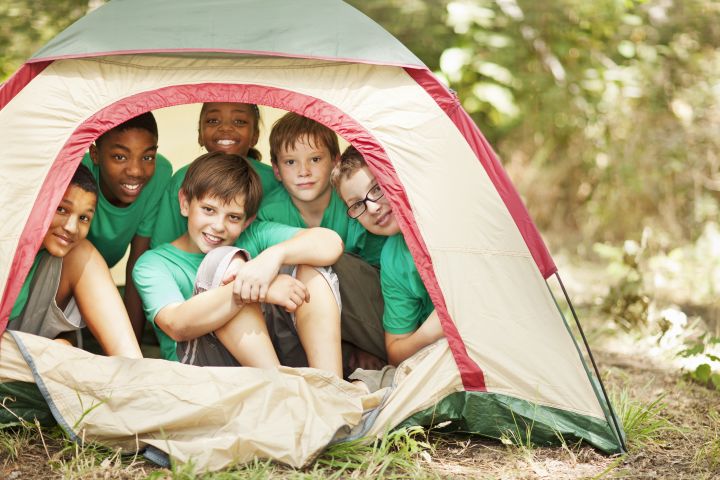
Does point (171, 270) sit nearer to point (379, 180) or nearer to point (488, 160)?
point (379, 180)

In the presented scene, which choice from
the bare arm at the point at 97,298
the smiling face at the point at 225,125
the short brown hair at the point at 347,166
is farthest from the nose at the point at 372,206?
the bare arm at the point at 97,298

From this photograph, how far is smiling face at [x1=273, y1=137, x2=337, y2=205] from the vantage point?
271 centimetres

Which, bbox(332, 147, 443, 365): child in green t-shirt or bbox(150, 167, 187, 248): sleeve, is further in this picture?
bbox(150, 167, 187, 248): sleeve

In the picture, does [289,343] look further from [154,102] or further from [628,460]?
[628,460]

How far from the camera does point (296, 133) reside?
273 cm

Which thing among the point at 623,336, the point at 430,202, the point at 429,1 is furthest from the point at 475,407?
the point at 429,1

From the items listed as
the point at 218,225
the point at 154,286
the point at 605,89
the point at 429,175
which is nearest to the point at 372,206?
the point at 429,175

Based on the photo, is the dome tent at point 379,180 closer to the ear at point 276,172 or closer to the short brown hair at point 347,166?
the short brown hair at point 347,166

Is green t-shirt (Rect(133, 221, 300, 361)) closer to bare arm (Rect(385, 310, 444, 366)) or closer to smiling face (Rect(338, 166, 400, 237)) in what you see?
Answer: smiling face (Rect(338, 166, 400, 237))

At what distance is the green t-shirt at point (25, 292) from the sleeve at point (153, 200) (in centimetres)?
55

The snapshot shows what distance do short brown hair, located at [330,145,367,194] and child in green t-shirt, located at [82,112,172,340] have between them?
0.66 m

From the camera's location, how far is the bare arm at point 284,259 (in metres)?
2.29

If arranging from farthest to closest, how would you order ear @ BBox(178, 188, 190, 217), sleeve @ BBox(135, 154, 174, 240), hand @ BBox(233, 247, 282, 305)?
sleeve @ BBox(135, 154, 174, 240)
ear @ BBox(178, 188, 190, 217)
hand @ BBox(233, 247, 282, 305)

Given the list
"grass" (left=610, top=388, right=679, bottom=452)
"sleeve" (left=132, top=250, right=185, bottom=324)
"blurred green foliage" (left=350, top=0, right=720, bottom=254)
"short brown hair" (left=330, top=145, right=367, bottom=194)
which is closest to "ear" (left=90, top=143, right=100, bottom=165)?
"sleeve" (left=132, top=250, right=185, bottom=324)
